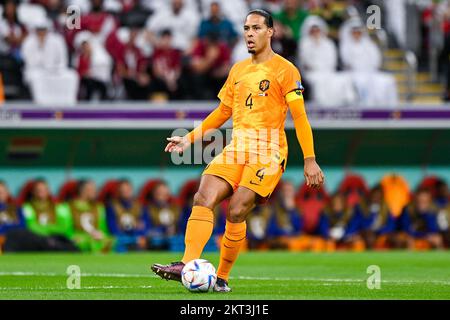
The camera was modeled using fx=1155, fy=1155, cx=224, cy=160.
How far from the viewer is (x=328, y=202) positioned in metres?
21.8

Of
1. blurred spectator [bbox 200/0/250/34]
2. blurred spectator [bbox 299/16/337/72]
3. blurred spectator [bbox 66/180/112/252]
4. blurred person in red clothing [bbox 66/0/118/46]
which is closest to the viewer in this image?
blurred spectator [bbox 66/180/112/252]

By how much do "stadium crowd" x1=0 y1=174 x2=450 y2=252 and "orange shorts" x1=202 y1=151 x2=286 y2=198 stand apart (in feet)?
35.7

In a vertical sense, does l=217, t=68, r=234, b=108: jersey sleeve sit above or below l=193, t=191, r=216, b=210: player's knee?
above

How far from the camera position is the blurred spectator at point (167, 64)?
21.5 meters

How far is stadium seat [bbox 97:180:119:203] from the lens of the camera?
21.5 meters

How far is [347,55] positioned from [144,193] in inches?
189

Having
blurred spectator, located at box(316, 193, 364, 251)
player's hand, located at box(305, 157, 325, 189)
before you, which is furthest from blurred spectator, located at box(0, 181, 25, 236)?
player's hand, located at box(305, 157, 325, 189)

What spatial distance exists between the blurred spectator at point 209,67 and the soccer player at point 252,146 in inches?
453

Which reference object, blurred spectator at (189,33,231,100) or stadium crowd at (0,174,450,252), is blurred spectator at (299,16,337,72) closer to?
blurred spectator at (189,33,231,100)

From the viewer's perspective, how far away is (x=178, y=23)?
22.8 meters

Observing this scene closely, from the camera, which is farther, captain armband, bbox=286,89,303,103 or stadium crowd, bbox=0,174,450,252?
stadium crowd, bbox=0,174,450,252

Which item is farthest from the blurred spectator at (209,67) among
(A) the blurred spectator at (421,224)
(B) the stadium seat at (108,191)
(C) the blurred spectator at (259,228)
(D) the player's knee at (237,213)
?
(D) the player's knee at (237,213)

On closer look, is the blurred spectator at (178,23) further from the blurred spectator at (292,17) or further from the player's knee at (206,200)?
the player's knee at (206,200)

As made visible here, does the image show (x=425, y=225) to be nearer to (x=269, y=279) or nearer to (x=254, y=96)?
(x=269, y=279)
